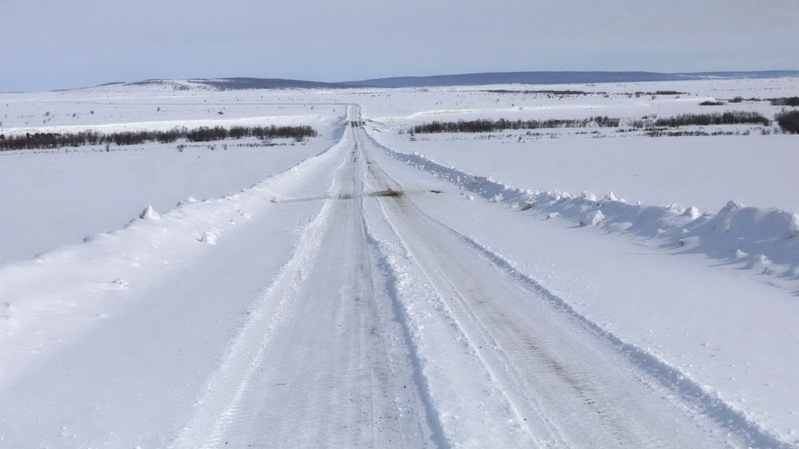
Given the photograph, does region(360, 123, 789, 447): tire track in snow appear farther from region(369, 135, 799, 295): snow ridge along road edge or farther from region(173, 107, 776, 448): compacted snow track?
region(369, 135, 799, 295): snow ridge along road edge

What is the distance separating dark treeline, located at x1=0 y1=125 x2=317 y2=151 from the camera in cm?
4850

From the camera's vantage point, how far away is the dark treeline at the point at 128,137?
48500 mm

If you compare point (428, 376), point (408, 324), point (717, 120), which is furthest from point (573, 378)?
point (717, 120)

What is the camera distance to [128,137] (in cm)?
5338

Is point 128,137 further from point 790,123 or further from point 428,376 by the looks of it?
point 428,376

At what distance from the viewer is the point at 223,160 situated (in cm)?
3653

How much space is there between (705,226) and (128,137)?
4914 centimetres

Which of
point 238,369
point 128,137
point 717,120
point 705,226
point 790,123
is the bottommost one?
point 128,137

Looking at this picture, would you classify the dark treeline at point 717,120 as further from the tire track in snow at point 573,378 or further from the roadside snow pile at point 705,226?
the tire track in snow at point 573,378

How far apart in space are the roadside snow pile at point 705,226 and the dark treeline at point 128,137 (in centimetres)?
4172

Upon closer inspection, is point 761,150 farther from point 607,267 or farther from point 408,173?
point 607,267

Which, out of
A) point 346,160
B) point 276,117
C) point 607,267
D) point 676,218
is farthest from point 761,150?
point 276,117

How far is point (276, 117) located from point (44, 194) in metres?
65.2

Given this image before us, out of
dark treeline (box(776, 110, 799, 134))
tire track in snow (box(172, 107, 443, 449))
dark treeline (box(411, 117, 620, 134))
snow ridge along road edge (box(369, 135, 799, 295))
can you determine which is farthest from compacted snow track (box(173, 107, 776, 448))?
dark treeline (box(411, 117, 620, 134))
